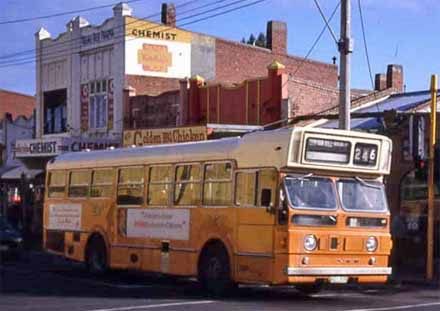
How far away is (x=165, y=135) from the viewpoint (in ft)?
111

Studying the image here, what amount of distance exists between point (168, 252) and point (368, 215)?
4283 millimetres

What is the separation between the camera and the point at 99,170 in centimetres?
2205

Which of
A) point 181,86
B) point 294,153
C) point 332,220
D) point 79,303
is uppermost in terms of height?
point 181,86

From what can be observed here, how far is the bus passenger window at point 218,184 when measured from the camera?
58.2 feet

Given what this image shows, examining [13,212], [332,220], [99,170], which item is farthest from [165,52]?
[332,220]

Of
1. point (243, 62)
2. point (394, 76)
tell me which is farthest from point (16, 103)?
point (394, 76)

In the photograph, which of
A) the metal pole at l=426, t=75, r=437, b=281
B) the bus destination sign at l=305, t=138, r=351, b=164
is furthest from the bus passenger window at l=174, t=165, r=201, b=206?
the metal pole at l=426, t=75, r=437, b=281

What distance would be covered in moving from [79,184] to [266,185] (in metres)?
7.56

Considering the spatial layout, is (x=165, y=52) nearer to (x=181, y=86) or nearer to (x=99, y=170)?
(x=181, y=86)

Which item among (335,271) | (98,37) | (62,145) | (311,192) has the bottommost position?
(335,271)

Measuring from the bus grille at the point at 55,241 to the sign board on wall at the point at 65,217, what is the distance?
0.15 m

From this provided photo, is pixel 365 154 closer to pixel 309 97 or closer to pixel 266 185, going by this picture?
pixel 266 185

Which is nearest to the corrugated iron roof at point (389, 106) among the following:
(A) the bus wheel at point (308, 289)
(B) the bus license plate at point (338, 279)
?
(A) the bus wheel at point (308, 289)

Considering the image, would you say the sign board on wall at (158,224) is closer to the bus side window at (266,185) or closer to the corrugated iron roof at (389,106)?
the bus side window at (266,185)
